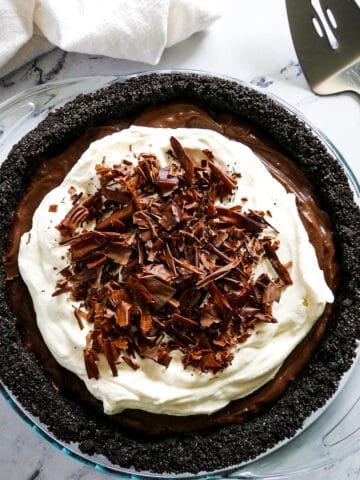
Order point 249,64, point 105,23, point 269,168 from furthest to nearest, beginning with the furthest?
point 249,64 < point 105,23 < point 269,168

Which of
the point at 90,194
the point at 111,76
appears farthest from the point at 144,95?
the point at 90,194

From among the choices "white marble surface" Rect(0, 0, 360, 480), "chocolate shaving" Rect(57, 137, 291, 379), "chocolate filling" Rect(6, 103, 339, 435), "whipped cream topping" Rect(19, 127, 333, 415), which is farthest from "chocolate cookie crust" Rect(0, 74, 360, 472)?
"white marble surface" Rect(0, 0, 360, 480)

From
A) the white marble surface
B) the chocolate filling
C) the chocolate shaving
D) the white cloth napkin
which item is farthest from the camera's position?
the white marble surface

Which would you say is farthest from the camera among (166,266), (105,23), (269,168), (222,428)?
(105,23)

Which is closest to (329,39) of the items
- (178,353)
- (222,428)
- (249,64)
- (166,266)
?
(249,64)

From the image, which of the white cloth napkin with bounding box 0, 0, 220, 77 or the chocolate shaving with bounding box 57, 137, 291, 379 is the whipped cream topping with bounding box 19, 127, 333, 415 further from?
the white cloth napkin with bounding box 0, 0, 220, 77

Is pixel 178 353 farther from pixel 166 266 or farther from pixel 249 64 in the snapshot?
pixel 249 64
